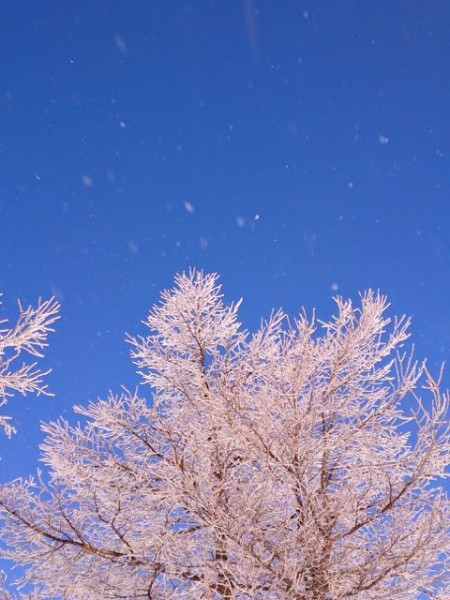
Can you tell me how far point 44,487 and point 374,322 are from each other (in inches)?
147

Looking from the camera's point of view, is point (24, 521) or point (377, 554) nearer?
point (377, 554)

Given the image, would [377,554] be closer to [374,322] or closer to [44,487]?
[374,322]

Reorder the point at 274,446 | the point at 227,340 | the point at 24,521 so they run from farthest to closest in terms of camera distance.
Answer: the point at 227,340 < the point at 24,521 < the point at 274,446

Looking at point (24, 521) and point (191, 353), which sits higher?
point (191, 353)

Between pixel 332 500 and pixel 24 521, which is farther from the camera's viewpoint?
pixel 24 521

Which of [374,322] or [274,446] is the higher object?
Result: [374,322]

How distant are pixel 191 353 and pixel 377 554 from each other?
10.3 feet

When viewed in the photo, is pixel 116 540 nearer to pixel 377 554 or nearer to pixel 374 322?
pixel 377 554

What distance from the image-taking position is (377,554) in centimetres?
484

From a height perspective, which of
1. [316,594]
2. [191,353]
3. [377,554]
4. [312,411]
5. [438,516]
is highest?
[191,353]

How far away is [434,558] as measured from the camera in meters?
4.81

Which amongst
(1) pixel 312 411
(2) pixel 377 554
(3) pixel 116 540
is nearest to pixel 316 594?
(2) pixel 377 554

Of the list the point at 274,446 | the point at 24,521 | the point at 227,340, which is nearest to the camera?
the point at 274,446

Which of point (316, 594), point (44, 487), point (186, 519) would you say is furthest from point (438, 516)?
point (44, 487)
